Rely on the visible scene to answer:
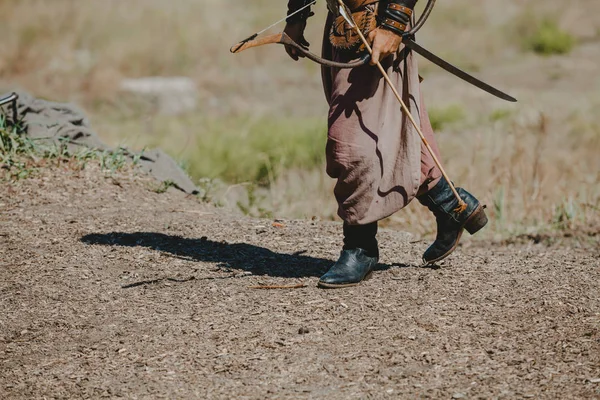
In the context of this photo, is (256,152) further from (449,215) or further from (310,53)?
(310,53)

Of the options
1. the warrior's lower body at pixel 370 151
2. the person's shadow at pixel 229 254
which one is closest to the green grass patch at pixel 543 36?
the person's shadow at pixel 229 254

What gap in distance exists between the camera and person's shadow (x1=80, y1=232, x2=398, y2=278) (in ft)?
14.1

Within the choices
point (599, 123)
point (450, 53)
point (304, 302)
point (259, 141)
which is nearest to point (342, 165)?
point (304, 302)

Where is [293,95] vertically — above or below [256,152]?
above

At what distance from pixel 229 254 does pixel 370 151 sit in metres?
1.09

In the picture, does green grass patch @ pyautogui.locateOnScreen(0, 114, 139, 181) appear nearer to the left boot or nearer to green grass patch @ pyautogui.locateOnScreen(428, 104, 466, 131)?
the left boot

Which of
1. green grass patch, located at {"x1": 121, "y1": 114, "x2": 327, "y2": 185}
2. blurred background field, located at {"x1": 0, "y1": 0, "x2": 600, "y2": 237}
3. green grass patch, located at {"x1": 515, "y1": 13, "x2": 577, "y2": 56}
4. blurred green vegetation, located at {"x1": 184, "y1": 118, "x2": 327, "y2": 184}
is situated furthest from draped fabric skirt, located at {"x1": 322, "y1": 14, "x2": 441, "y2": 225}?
green grass patch, located at {"x1": 515, "y1": 13, "x2": 577, "y2": 56}

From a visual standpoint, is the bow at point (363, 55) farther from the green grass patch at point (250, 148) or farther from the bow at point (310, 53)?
the green grass patch at point (250, 148)

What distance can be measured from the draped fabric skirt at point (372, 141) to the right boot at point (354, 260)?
0.53ft

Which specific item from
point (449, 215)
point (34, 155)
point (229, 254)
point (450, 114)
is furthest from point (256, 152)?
point (449, 215)

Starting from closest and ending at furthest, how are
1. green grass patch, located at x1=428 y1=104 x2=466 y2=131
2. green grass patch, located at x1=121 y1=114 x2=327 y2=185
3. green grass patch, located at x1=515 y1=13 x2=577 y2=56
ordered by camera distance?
green grass patch, located at x1=121 y1=114 x2=327 y2=185, green grass patch, located at x1=428 y1=104 x2=466 y2=131, green grass patch, located at x1=515 y1=13 x2=577 y2=56

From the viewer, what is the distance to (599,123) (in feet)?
33.0

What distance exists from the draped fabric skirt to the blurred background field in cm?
225

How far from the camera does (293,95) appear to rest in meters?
13.0
